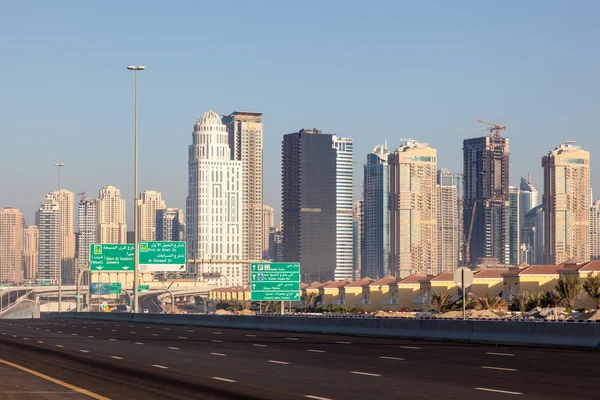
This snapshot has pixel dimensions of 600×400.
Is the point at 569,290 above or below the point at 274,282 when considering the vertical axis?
below

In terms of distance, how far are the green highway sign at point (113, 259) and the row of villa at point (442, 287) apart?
51263 millimetres

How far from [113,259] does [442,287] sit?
240ft

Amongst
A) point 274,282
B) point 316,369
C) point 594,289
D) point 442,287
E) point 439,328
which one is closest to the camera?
point 316,369

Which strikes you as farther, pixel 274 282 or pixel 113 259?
Answer: pixel 113 259

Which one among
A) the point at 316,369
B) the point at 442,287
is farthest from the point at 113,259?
the point at 442,287

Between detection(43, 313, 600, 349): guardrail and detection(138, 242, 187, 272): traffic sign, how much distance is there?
62.2 ft

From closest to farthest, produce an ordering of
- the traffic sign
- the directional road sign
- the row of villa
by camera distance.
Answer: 1. the directional road sign
2. the traffic sign
3. the row of villa

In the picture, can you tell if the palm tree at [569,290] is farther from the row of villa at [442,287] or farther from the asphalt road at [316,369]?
the asphalt road at [316,369]

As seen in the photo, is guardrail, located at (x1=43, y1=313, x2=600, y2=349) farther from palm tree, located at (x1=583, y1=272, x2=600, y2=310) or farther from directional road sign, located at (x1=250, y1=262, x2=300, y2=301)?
palm tree, located at (x1=583, y1=272, x2=600, y2=310)

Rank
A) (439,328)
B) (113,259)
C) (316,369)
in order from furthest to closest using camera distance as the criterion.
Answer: (113,259) → (439,328) → (316,369)

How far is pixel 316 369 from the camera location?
24.9m

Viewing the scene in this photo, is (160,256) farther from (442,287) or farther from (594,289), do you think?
(442,287)

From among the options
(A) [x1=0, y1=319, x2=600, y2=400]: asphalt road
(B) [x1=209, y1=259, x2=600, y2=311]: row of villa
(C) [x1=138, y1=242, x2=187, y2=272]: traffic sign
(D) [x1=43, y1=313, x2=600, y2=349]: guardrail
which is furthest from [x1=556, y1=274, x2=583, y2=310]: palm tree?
(A) [x1=0, y1=319, x2=600, y2=400]: asphalt road

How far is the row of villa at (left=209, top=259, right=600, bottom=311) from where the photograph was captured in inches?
5428
